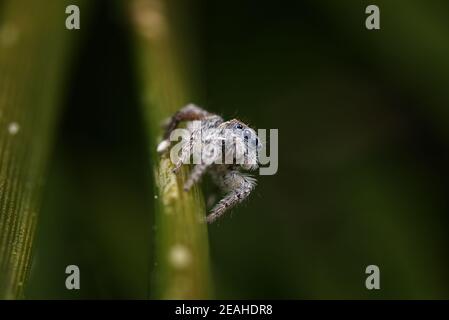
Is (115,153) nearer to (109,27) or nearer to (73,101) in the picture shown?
(73,101)

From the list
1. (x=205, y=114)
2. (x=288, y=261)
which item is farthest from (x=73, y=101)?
(x=288, y=261)

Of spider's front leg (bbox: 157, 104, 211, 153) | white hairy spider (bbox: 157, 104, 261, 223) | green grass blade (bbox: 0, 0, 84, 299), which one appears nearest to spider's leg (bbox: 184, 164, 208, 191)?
white hairy spider (bbox: 157, 104, 261, 223)

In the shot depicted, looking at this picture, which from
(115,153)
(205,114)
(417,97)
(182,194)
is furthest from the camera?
(417,97)

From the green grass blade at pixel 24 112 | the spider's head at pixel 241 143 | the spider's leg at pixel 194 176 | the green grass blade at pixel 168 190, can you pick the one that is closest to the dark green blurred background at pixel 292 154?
the green grass blade at pixel 168 190

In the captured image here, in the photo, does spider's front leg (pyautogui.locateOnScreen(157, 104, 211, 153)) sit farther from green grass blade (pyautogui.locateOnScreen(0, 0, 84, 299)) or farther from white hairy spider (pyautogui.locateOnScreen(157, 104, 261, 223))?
green grass blade (pyautogui.locateOnScreen(0, 0, 84, 299))

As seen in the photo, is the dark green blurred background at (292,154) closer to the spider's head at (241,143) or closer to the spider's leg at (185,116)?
the spider's leg at (185,116)
